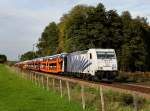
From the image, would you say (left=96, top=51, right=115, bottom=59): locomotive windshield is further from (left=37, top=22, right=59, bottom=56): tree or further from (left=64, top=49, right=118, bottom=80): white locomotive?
(left=37, top=22, right=59, bottom=56): tree

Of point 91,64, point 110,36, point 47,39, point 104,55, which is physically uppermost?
point 47,39

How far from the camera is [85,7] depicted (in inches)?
4060

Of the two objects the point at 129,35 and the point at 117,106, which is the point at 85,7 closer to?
the point at 129,35

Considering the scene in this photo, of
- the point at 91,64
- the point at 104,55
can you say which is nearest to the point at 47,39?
the point at 91,64

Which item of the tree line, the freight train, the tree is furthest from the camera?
the tree

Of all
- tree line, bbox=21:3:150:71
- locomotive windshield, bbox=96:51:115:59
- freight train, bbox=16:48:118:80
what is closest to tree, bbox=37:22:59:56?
tree line, bbox=21:3:150:71

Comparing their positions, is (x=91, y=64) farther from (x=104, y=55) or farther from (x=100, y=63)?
(x=104, y=55)

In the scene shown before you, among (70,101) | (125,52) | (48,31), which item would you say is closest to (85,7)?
(125,52)

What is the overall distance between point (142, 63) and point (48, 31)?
81.8m

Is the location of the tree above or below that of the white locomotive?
above

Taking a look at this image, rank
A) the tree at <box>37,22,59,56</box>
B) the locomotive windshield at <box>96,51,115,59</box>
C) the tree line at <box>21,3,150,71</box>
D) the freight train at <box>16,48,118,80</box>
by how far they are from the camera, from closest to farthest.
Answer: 1. the freight train at <box>16,48,118,80</box>
2. the locomotive windshield at <box>96,51,115,59</box>
3. the tree line at <box>21,3,150,71</box>
4. the tree at <box>37,22,59,56</box>

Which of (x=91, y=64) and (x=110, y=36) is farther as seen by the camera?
(x=110, y=36)

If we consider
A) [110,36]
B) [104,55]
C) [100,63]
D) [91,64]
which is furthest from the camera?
[110,36]

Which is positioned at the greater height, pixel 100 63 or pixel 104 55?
pixel 104 55
